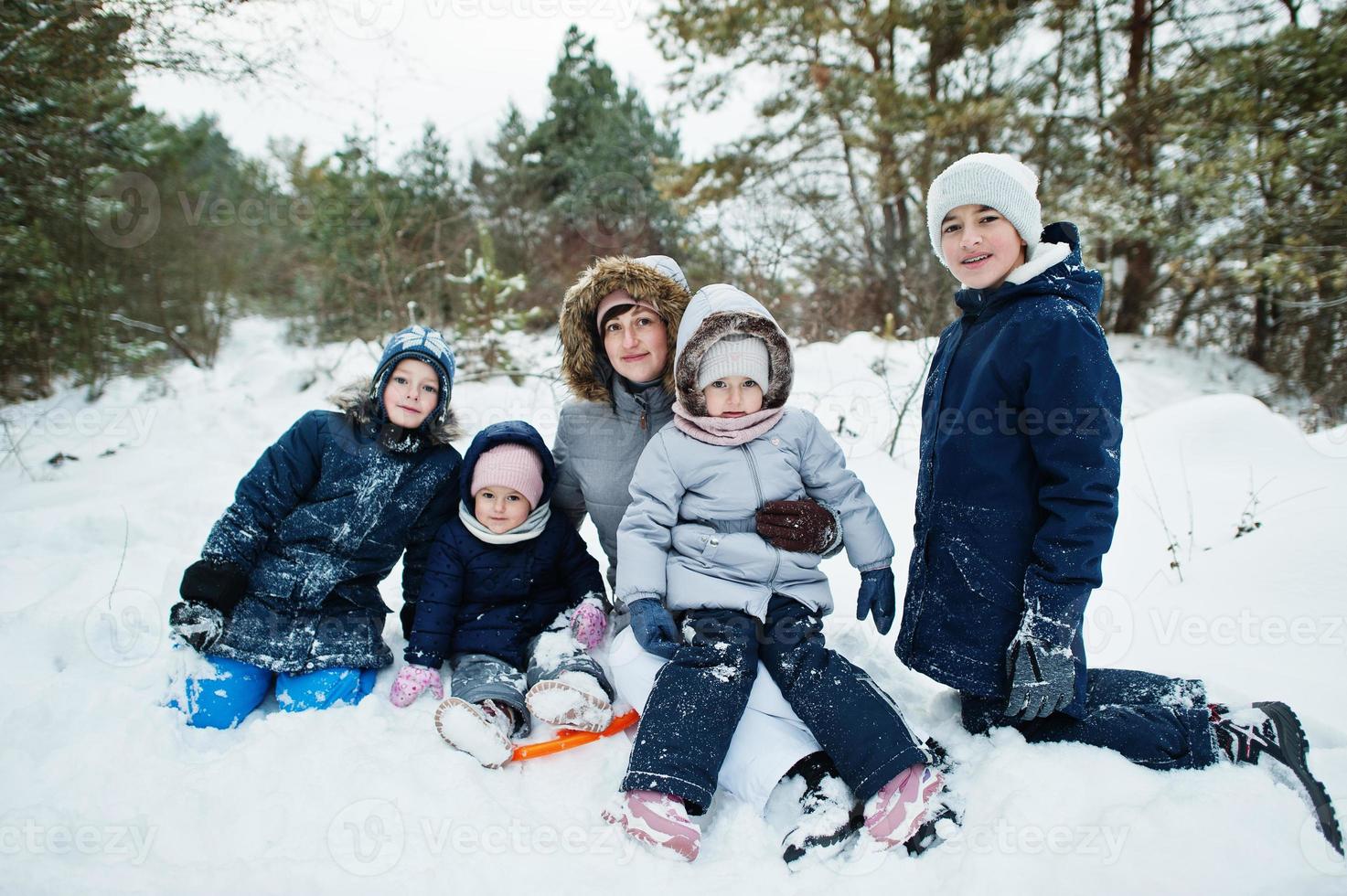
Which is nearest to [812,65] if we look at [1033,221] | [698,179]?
[698,179]

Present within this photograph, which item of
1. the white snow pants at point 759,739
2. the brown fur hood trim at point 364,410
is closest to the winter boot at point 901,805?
the white snow pants at point 759,739

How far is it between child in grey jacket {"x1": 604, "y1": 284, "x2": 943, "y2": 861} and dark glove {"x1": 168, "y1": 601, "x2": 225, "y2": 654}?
131 cm

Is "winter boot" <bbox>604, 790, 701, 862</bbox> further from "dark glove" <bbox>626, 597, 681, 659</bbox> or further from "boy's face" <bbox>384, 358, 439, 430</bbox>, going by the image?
"boy's face" <bbox>384, 358, 439, 430</bbox>

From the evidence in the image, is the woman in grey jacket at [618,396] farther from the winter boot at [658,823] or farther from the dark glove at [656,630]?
the winter boot at [658,823]

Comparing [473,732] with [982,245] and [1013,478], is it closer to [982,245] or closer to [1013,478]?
[1013,478]

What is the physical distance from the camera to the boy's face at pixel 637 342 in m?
2.41

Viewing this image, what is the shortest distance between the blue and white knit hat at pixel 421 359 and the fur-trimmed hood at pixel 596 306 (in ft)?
1.45

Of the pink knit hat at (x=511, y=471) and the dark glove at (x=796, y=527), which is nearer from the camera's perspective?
the dark glove at (x=796, y=527)

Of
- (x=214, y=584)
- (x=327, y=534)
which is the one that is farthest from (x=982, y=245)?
(x=214, y=584)

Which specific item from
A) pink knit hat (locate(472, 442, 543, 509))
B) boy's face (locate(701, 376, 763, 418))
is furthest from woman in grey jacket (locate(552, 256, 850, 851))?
boy's face (locate(701, 376, 763, 418))

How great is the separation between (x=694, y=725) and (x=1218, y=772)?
1.28 metres

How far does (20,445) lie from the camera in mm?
4961

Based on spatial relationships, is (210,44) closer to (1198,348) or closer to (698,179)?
(698,179)

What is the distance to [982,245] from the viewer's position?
1.72m
